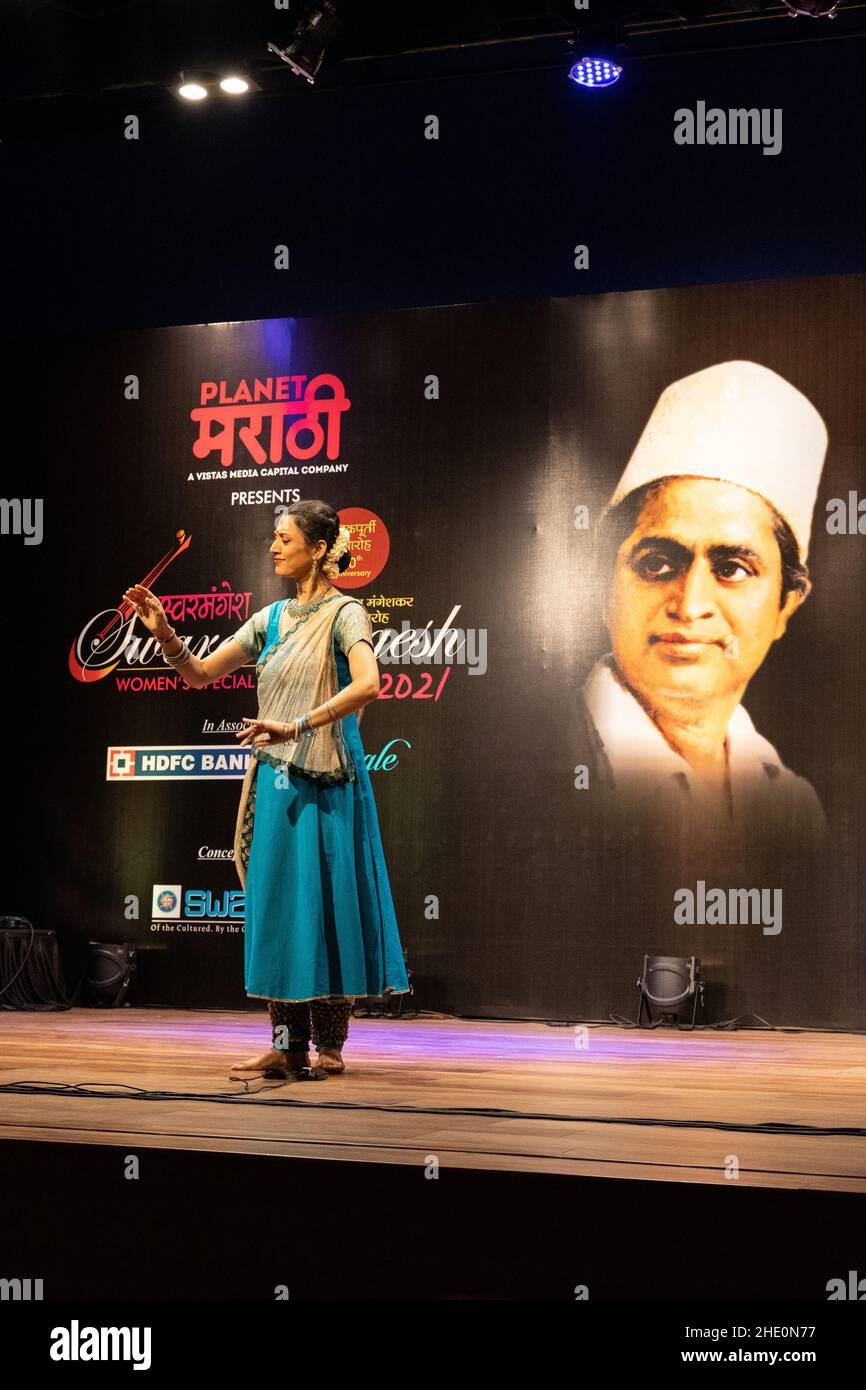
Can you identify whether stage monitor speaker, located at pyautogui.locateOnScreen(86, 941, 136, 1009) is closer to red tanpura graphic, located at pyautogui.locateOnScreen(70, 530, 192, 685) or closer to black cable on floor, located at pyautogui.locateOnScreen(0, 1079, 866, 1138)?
red tanpura graphic, located at pyautogui.locateOnScreen(70, 530, 192, 685)

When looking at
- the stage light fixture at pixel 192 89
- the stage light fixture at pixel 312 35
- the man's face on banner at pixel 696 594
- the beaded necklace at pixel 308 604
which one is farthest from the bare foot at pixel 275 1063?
the stage light fixture at pixel 192 89

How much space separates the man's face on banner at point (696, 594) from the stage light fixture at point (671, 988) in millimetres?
1050

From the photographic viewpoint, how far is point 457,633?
6.52 m

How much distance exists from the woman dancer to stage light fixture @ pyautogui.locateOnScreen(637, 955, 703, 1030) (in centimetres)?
230

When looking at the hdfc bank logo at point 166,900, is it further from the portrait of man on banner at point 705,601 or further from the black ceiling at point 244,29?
the black ceiling at point 244,29

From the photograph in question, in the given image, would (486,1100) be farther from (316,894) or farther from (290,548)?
(290,548)

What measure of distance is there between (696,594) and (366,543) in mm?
1462

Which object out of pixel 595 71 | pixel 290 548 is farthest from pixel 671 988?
pixel 595 71

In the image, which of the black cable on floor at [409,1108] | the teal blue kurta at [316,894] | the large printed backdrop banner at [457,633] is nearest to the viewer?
the black cable on floor at [409,1108]

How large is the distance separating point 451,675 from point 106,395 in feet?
7.11

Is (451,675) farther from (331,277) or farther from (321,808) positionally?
(321,808)

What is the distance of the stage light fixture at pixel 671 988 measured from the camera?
234 inches
